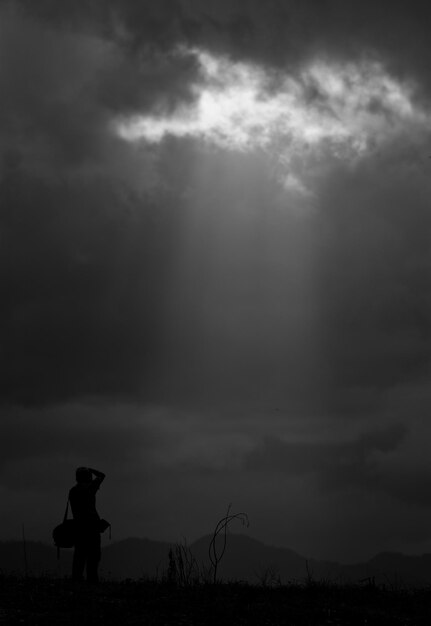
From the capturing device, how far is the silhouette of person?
1633 centimetres

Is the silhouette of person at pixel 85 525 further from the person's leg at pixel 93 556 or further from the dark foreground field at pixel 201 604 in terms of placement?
A: the dark foreground field at pixel 201 604

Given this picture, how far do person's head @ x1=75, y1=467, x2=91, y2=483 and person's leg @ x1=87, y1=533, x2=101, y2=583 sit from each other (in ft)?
3.66

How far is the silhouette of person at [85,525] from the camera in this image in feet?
53.6

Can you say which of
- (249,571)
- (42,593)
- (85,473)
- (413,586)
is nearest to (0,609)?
(42,593)

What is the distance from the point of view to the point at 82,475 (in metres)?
16.8

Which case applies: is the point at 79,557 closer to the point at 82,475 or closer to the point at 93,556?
the point at 93,556

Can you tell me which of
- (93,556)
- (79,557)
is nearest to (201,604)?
(93,556)

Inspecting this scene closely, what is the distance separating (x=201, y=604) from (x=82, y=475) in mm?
4635

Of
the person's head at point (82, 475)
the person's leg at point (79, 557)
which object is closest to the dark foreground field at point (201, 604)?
the person's leg at point (79, 557)

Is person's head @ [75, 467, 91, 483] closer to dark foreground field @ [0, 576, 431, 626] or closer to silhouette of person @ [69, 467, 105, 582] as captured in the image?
silhouette of person @ [69, 467, 105, 582]

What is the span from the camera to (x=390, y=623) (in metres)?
12.5

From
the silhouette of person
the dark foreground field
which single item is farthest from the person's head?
the dark foreground field

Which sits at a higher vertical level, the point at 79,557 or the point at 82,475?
the point at 82,475

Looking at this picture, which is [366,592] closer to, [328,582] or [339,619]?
[328,582]
